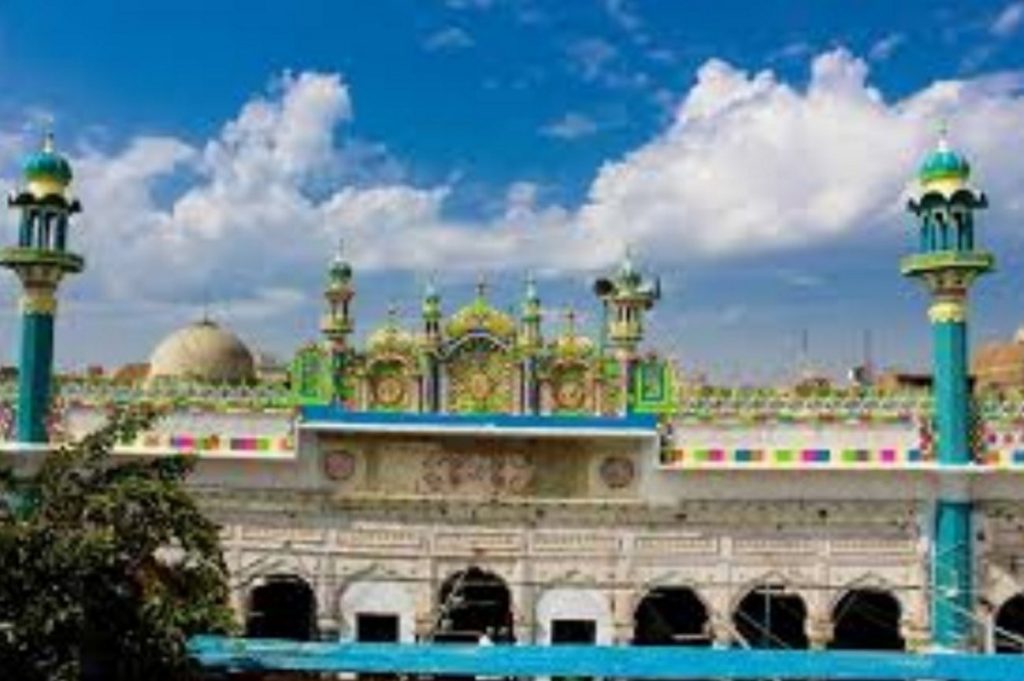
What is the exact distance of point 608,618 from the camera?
22.6m

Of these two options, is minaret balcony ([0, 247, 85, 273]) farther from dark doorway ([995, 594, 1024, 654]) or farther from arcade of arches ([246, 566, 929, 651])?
dark doorway ([995, 594, 1024, 654])

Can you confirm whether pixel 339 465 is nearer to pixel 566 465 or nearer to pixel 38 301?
pixel 566 465

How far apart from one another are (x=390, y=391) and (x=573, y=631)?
193 inches

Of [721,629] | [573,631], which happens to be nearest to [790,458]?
[721,629]

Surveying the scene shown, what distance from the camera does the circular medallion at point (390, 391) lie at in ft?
75.8

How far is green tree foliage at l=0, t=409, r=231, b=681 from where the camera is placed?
42.1 ft

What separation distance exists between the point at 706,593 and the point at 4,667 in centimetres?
1252

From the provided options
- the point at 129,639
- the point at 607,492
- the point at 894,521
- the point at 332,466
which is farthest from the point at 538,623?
the point at 129,639

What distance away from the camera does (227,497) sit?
2309cm

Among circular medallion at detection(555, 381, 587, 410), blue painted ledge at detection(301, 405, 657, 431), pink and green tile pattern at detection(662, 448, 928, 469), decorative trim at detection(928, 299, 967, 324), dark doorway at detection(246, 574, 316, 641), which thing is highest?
decorative trim at detection(928, 299, 967, 324)

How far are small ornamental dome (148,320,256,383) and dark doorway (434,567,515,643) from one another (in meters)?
9.76

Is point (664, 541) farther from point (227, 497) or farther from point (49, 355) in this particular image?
point (49, 355)

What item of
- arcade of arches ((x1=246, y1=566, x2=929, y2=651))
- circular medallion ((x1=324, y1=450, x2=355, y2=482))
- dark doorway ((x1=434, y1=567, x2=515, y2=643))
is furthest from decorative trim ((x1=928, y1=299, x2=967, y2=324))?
circular medallion ((x1=324, y1=450, x2=355, y2=482))

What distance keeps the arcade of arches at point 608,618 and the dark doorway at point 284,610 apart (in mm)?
19
